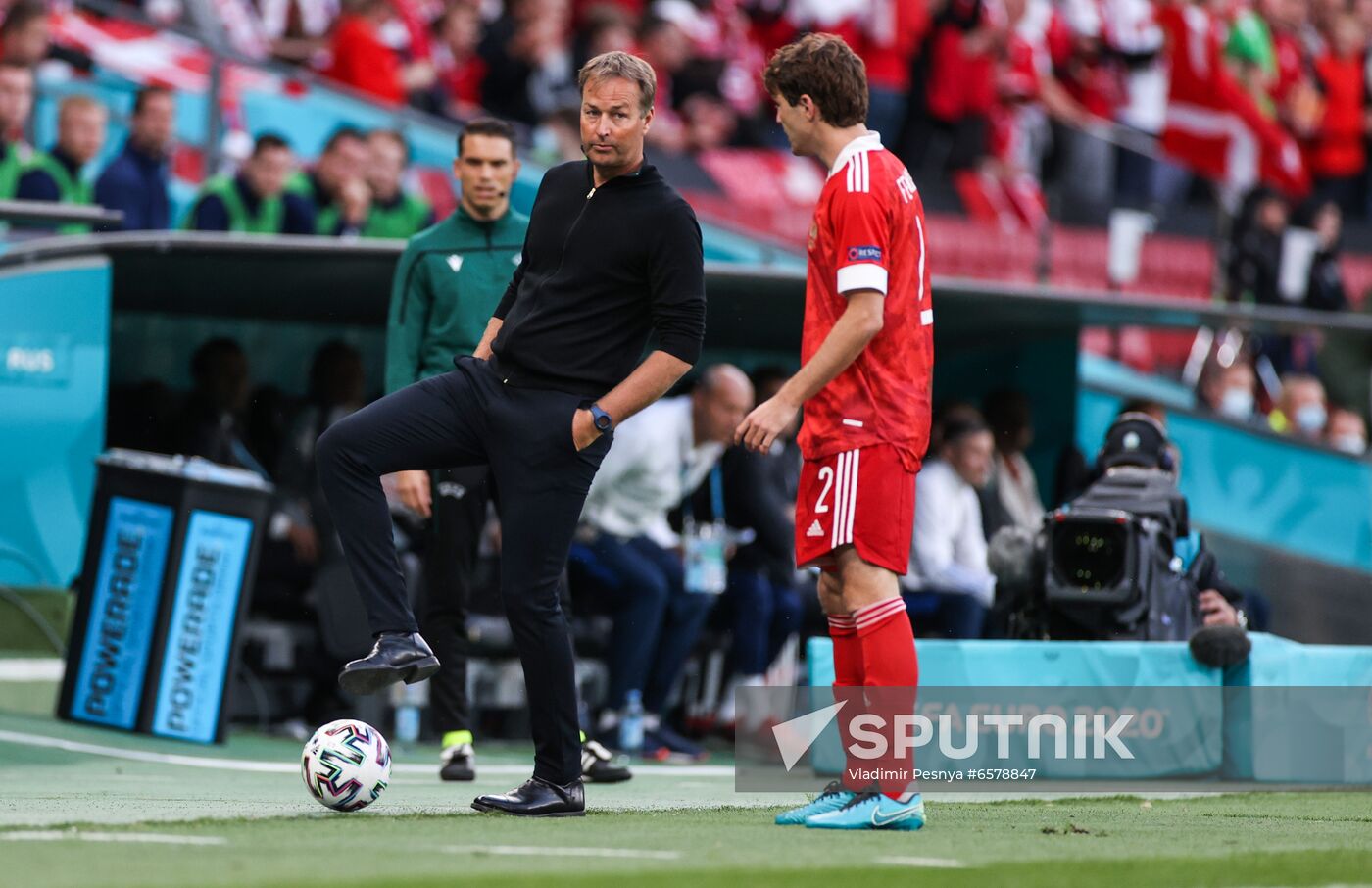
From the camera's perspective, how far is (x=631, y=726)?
10242mm

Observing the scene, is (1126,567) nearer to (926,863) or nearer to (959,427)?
(959,427)

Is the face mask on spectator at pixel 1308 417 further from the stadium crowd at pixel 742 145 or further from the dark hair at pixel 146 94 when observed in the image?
the dark hair at pixel 146 94

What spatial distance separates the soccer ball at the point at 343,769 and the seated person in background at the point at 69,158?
5771 millimetres

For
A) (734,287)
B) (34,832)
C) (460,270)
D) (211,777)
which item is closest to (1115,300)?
(734,287)

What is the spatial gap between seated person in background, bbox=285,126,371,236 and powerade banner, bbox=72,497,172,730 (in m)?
2.73

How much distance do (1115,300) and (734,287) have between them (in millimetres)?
2270

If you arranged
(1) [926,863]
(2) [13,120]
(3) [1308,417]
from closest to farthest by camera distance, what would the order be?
1. (1) [926,863]
2. (2) [13,120]
3. (3) [1308,417]

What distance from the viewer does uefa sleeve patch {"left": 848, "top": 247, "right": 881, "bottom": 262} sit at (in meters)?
5.64

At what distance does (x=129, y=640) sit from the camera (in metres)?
9.35

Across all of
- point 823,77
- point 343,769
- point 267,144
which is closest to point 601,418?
point 823,77

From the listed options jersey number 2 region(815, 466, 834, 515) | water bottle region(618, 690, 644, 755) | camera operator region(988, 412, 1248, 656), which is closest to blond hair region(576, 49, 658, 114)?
jersey number 2 region(815, 466, 834, 515)

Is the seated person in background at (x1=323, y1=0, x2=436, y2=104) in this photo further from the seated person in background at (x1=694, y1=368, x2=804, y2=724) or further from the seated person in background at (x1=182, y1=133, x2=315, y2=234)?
the seated person in background at (x1=694, y1=368, x2=804, y2=724)

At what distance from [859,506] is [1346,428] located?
36.3 ft

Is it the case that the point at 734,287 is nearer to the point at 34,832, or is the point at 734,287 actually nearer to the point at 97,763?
the point at 97,763
